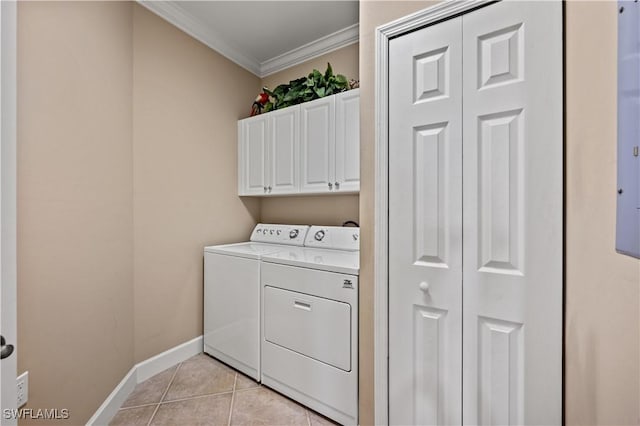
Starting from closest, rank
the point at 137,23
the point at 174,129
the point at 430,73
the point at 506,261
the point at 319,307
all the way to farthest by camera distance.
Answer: the point at 506,261 < the point at 430,73 < the point at 319,307 < the point at 137,23 < the point at 174,129

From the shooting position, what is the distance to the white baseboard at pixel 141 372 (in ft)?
5.32

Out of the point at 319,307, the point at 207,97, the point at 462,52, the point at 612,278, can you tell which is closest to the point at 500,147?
the point at 462,52

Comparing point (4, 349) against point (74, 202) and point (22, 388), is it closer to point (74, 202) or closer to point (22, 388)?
point (22, 388)

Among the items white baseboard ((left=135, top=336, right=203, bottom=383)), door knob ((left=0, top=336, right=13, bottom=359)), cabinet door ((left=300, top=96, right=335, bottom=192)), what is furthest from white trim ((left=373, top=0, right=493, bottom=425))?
white baseboard ((left=135, top=336, right=203, bottom=383))

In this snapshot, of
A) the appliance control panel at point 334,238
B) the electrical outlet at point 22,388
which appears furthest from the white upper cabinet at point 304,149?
the electrical outlet at point 22,388

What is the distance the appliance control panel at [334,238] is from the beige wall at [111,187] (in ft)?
2.75

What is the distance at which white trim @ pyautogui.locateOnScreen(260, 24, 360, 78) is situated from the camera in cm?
248

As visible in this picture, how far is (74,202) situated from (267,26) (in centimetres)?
198

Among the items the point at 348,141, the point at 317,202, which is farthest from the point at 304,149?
the point at 317,202

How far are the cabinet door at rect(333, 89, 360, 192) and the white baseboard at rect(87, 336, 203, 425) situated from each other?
177 centimetres

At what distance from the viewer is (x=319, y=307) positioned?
1688mm

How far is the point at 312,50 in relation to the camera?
2.69m

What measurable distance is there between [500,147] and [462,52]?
0.42 meters

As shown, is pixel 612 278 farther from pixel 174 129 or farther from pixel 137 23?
pixel 137 23
